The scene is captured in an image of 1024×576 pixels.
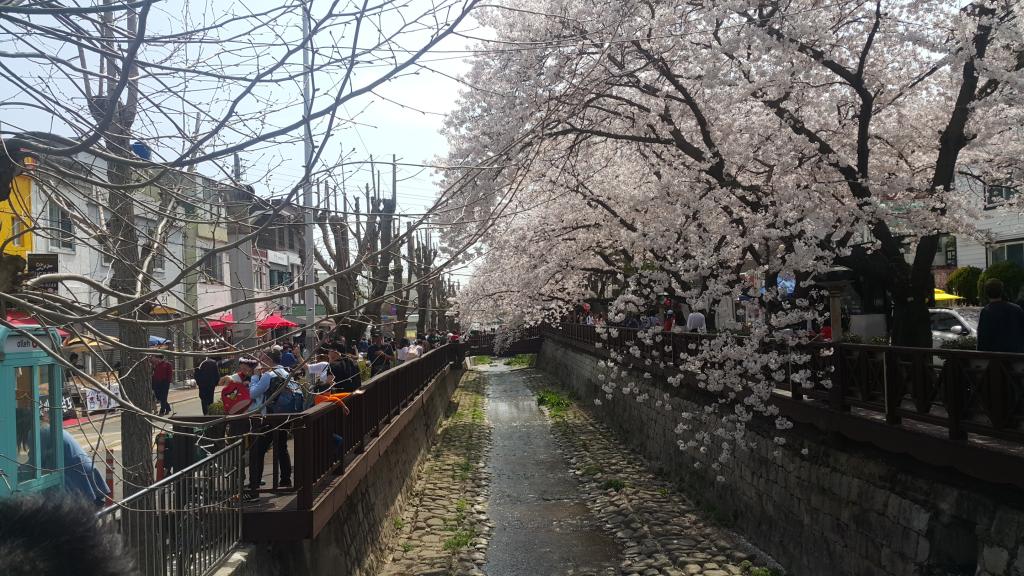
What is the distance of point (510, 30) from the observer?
43.7 feet

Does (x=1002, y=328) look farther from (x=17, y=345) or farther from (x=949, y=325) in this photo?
(x=949, y=325)

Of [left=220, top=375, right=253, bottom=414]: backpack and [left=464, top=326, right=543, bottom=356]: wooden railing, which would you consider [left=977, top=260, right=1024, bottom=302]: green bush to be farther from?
[left=464, top=326, right=543, bottom=356]: wooden railing

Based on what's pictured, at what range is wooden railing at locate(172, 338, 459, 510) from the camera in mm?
6711

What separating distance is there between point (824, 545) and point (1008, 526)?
3.35 meters

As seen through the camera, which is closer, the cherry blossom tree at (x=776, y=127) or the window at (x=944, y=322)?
the cherry blossom tree at (x=776, y=127)

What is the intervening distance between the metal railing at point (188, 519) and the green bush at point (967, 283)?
969 inches

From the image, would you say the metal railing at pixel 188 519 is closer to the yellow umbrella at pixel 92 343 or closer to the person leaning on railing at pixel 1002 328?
the yellow umbrella at pixel 92 343

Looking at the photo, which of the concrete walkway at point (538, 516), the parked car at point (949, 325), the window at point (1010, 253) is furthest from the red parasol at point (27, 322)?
the window at point (1010, 253)

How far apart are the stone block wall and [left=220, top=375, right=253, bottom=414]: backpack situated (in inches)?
65.6

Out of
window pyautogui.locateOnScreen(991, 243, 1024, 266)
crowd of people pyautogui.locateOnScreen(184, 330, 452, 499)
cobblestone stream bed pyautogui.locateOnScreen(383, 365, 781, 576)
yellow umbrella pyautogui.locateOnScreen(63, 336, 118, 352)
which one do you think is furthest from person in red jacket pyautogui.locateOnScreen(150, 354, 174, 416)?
window pyautogui.locateOnScreen(991, 243, 1024, 266)

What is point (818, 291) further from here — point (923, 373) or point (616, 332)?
point (616, 332)

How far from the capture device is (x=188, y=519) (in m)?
5.43

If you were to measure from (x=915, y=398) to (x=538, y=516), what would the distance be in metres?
8.12

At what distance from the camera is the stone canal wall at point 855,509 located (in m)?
6.24
